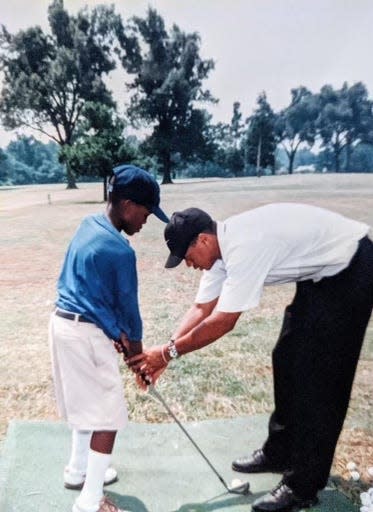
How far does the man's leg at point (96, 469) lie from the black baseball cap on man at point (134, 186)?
1.28m

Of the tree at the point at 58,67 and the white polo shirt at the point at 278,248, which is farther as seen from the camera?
the tree at the point at 58,67

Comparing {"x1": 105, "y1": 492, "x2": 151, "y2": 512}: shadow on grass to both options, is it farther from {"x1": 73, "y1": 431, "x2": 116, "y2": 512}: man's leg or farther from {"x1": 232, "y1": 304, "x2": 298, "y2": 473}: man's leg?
{"x1": 232, "y1": 304, "x2": 298, "y2": 473}: man's leg

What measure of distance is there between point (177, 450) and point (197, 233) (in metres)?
Result: 1.79

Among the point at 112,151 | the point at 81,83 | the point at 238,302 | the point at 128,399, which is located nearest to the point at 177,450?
the point at 128,399

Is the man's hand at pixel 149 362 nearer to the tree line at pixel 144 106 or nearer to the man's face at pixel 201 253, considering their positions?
the man's face at pixel 201 253

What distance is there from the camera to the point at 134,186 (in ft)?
7.95

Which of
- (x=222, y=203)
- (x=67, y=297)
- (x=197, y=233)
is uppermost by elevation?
(x=197, y=233)

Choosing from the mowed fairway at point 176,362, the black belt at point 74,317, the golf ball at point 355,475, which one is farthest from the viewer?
the mowed fairway at point 176,362

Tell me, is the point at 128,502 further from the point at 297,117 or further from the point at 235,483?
the point at 297,117

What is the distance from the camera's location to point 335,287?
247 cm

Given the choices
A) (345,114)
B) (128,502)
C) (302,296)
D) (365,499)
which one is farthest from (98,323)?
(345,114)

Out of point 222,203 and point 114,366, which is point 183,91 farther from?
point 114,366

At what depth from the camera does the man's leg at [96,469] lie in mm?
2506

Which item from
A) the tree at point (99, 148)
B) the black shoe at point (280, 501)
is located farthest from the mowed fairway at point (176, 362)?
the tree at point (99, 148)
